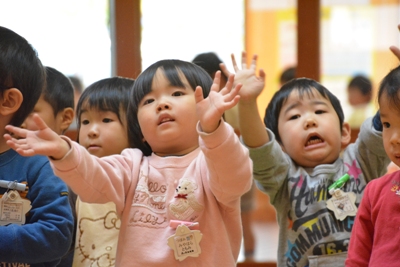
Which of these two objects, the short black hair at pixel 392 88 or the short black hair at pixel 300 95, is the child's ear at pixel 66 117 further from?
the short black hair at pixel 392 88

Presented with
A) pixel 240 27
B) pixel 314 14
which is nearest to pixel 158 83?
pixel 314 14

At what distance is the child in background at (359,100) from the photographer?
219 inches

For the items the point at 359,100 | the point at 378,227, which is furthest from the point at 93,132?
the point at 359,100

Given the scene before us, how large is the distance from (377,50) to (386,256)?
5.35 m

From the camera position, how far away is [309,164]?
232 centimetres

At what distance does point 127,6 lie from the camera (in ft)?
11.9

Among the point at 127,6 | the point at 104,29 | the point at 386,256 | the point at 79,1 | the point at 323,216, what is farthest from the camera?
the point at 79,1

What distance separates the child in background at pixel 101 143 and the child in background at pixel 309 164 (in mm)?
508

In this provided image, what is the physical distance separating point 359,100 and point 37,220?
189 inches

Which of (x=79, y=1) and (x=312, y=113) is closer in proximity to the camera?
(x=312, y=113)

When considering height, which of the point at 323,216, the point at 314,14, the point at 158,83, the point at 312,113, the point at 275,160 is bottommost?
the point at 323,216

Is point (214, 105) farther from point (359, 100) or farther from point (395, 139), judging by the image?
point (359, 100)

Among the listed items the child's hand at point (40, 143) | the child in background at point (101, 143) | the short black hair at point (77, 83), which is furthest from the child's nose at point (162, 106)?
the short black hair at point (77, 83)

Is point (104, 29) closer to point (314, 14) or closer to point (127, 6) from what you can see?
point (127, 6)
